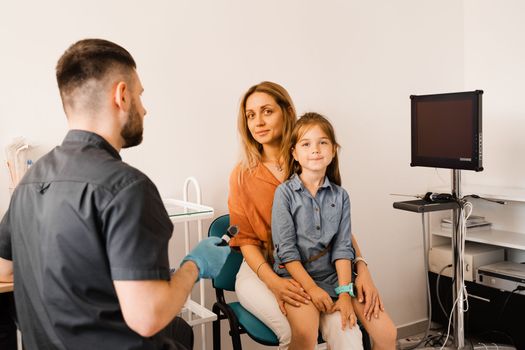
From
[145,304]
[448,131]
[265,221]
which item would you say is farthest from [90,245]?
→ [448,131]

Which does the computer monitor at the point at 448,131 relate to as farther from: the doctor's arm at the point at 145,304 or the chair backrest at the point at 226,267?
the doctor's arm at the point at 145,304

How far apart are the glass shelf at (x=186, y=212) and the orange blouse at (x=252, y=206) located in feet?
0.44

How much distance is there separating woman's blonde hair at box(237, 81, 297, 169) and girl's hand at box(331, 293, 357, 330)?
62 centimetres

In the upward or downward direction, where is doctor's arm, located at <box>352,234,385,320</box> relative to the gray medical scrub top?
downward

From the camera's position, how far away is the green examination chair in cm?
195

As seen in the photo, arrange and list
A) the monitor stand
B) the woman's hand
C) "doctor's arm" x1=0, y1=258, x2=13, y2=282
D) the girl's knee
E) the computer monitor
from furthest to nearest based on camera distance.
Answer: the monitor stand → the computer monitor → the woman's hand → the girl's knee → "doctor's arm" x1=0, y1=258, x2=13, y2=282

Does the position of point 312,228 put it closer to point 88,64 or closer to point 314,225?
point 314,225

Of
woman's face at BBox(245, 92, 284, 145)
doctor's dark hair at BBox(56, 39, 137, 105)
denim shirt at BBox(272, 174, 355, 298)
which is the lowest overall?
denim shirt at BBox(272, 174, 355, 298)

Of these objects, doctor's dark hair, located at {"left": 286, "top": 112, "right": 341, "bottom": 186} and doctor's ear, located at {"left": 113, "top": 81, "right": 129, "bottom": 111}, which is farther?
doctor's dark hair, located at {"left": 286, "top": 112, "right": 341, "bottom": 186}

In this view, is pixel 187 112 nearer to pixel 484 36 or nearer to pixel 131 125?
pixel 131 125

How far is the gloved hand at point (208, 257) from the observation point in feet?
4.85

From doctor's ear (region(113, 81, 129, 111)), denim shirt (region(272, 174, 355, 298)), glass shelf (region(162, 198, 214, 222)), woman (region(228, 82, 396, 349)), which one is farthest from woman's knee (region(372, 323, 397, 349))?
doctor's ear (region(113, 81, 129, 111))

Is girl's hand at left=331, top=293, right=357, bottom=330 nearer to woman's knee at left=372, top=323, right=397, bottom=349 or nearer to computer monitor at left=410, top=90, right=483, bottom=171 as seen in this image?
woman's knee at left=372, top=323, right=397, bottom=349

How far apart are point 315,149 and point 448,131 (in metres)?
0.87
